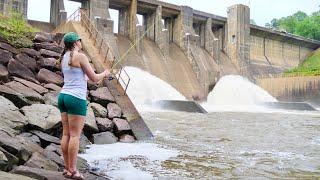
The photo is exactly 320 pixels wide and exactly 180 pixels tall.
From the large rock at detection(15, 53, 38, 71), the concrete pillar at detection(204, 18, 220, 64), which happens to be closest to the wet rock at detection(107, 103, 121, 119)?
the large rock at detection(15, 53, 38, 71)

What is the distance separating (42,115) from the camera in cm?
639

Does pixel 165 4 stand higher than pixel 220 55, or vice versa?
pixel 165 4

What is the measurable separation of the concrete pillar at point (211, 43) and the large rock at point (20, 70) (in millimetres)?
22039

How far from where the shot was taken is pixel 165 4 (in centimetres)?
2606

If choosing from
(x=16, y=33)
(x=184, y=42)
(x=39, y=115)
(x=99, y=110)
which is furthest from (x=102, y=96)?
(x=184, y=42)

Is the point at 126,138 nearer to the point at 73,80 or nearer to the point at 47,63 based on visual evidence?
the point at 47,63

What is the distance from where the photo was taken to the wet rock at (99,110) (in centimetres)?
772

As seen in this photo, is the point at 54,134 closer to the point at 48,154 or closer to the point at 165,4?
the point at 48,154

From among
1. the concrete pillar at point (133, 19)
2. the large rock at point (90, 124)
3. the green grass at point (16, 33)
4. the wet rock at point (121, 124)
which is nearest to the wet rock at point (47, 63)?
the green grass at point (16, 33)

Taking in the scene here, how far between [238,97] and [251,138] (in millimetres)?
16372

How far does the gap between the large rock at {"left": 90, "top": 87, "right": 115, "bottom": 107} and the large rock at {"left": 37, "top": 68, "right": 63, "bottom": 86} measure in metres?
0.69

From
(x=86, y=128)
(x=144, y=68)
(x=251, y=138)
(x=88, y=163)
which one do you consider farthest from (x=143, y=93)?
(x=88, y=163)

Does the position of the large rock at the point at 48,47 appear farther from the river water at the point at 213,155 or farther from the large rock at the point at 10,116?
the large rock at the point at 10,116

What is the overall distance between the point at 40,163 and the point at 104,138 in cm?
291
